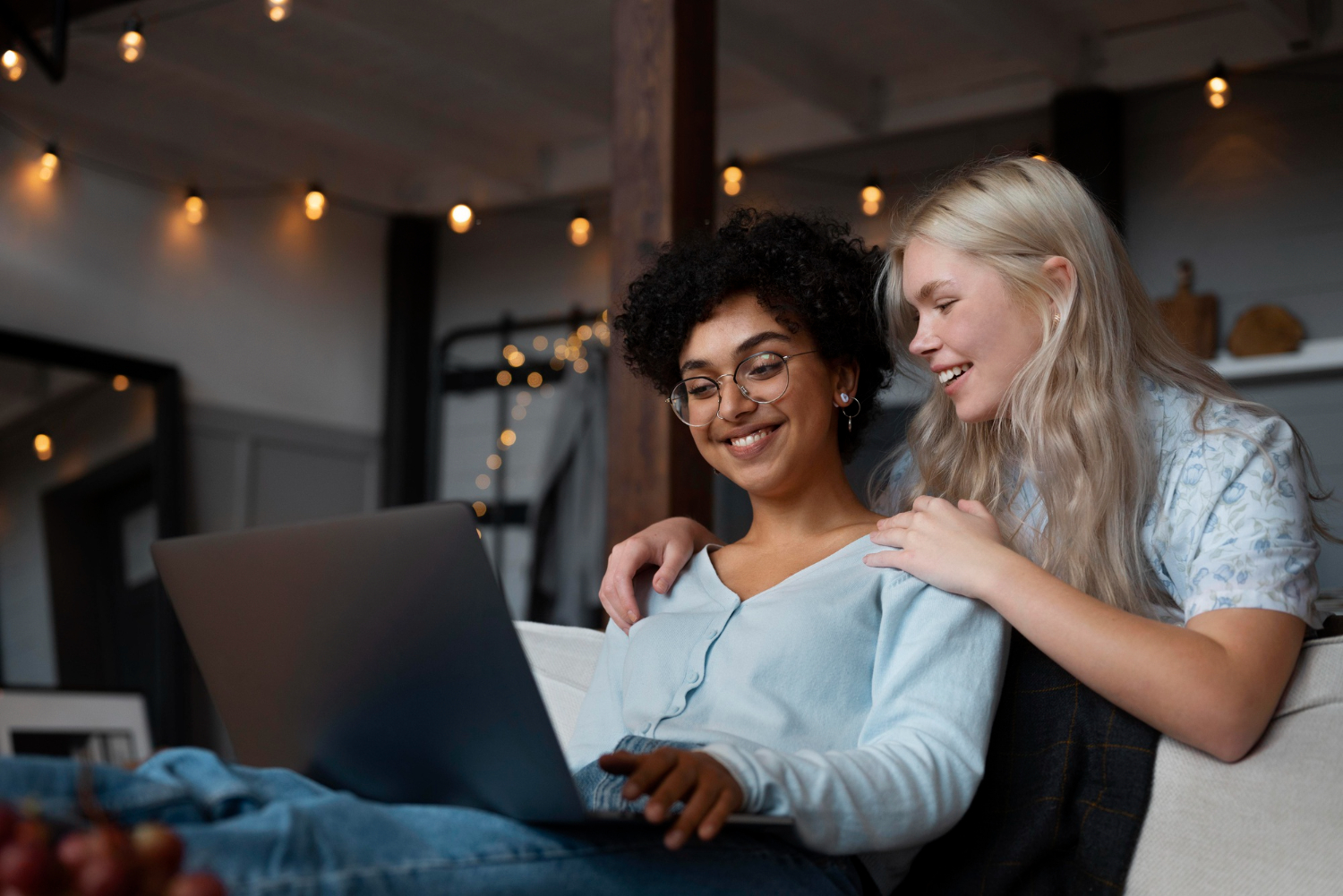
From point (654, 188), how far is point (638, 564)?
1.31 meters

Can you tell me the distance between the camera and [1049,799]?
53.1 inches

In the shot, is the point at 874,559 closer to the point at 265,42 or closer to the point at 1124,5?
the point at 1124,5

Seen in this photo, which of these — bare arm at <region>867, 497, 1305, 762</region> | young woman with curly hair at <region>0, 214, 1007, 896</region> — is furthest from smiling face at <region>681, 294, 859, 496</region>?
bare arm at <region>867, 497, 1305, 762</region>

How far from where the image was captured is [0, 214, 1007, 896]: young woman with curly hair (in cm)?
95

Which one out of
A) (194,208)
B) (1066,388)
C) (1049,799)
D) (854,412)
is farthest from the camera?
(194,208)

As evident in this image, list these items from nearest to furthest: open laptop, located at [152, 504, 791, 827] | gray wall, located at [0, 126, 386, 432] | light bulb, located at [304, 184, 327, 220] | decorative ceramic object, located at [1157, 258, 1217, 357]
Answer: open laptop, located at [152, 504, 791, 827], decorative ceramic object, located at [1157, 258, 1217, 357], gray wall, located at [0, 126, 386, 432], light bulb, located at [304, 184, 327, 220]

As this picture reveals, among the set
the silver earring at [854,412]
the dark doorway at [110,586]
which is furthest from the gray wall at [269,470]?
the silver earring at [854,412]

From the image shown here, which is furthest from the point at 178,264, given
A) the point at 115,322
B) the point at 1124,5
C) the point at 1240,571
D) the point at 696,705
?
the point at 1240,571

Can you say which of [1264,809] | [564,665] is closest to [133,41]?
[564,665]

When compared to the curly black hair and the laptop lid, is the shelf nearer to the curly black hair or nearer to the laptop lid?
the curly black hair

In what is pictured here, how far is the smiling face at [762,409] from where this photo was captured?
5.46 ft

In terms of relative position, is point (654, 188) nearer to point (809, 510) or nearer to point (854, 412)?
point (854, 412)

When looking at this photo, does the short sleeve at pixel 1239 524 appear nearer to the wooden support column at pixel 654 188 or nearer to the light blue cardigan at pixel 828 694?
the light blue cardigan at pixel 828 694

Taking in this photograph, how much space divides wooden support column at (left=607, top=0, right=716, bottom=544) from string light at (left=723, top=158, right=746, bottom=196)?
2.19 metres
